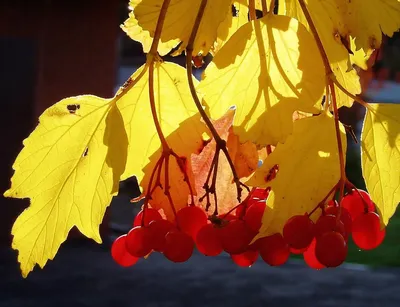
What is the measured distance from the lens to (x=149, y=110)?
90cm

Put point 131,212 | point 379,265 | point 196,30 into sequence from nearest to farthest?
point 196,30
point 379,265
point 131,212

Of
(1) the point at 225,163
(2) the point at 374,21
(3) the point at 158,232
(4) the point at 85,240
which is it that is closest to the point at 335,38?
(2) the point at 374,21

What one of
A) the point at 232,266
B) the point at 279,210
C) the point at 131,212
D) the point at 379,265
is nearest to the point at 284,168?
the point at 279,210

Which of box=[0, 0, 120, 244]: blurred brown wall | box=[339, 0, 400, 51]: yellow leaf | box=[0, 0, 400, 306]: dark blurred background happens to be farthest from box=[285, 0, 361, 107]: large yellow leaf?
box=[0, 0, 120, 244]: blurred brown wall

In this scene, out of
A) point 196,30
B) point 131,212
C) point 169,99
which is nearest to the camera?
point 196,30

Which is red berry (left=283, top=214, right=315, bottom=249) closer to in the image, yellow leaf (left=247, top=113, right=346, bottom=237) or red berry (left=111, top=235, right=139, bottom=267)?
yellow leaf (left=247, top=113, right=346, bottom=237)

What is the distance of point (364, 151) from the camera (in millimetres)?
815

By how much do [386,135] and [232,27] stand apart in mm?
275

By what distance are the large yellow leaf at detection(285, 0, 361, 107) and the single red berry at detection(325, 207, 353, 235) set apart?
0.14 metres

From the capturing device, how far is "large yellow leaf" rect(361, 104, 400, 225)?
2.65 ft

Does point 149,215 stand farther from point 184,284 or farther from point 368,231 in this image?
point 184,284

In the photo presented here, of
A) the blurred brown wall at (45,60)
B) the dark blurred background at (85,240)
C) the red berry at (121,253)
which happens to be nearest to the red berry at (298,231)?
the red berry at (121,253)

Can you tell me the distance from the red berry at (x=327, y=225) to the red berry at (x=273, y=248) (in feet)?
0.14

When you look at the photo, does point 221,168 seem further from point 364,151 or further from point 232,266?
point 232,266
